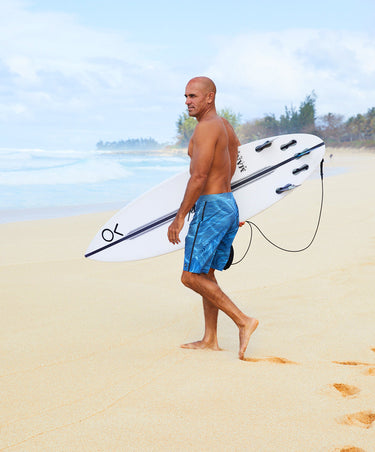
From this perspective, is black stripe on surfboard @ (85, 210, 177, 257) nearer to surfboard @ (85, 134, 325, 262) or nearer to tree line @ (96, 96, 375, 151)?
surfboard @ (85, 134, 325, 262)

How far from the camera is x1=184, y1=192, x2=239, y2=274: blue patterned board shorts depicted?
293cm

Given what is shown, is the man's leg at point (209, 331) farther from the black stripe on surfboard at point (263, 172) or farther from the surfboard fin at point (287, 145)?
the surfboard fin at point (287, 145)

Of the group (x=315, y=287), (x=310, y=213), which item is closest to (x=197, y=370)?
(x=315, y=287)

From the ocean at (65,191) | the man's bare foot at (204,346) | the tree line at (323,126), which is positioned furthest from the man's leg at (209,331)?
the tree line at (323,126)

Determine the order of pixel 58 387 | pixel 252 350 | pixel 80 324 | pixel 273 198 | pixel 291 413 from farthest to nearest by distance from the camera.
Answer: pixel 273 198
pixel 80 324
pixel 252 350
pixel 58 387
pixel 291 413

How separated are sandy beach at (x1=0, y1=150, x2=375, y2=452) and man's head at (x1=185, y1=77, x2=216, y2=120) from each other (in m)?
1.37

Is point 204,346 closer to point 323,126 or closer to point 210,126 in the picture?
point 210,126

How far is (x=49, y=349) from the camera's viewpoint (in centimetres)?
322

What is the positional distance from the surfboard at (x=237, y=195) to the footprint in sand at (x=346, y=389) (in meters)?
1.51

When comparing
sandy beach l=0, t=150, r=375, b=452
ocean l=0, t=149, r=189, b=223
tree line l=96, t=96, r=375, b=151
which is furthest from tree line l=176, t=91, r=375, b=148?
sandy beach l=0, t=150, r=375, b=452

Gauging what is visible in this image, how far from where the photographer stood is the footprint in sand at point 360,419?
2.16 meters

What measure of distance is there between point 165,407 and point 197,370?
49 centimetres

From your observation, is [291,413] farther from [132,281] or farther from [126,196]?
[126,196]

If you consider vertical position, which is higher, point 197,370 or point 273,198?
point 273,198
